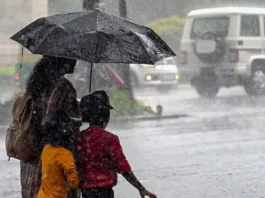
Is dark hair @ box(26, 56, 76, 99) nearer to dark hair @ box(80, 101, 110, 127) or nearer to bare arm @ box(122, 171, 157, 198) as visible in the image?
dark hair @ box(80, 101, 110, 127)

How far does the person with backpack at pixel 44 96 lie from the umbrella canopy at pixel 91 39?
0.65 ft

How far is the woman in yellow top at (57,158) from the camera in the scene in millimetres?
4188

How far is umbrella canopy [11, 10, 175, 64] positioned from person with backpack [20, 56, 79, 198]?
20cm

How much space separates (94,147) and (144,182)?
13.9 feet

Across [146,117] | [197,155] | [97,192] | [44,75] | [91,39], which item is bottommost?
[146,117]

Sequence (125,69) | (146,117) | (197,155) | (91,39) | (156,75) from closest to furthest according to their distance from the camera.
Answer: (91,39), (197,155), (146,117), (125,69), (156,75)

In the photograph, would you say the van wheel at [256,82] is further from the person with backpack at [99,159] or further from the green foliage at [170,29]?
the person with backpack at [99,159]

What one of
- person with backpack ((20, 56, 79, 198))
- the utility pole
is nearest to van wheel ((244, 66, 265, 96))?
the utility pole

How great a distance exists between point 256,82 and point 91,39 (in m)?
15.0

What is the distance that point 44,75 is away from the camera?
4.62 meters

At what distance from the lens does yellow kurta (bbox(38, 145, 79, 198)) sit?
4188 millimetres

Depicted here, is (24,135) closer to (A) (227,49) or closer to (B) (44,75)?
(B) (44,75)

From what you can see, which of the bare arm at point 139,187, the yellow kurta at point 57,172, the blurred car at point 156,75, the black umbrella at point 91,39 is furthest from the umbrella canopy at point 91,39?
the blurred car at point 156,75

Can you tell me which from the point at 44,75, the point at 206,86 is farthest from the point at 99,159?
the point at 206,86
